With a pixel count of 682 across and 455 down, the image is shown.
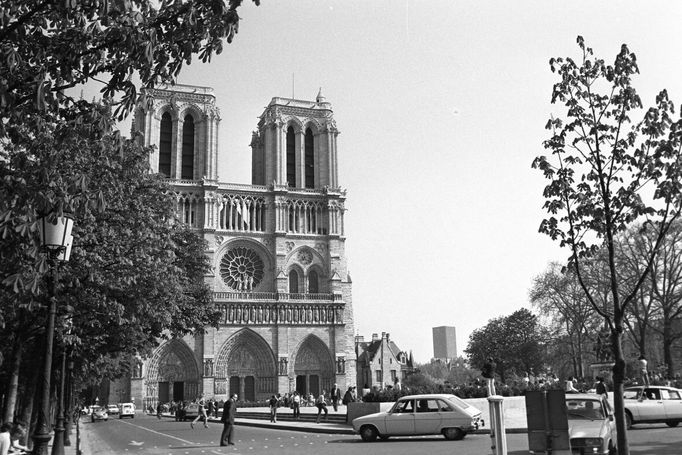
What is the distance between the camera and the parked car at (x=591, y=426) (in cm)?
1160

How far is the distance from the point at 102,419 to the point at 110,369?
13446 mm

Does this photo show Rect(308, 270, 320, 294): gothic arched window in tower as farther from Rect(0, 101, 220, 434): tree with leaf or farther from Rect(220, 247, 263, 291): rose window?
Rect(0, 101, 220, 434): tree with leaf

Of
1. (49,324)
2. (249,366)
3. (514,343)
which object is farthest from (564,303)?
(49,324)

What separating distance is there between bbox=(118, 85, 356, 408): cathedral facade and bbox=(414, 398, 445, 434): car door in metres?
41.9

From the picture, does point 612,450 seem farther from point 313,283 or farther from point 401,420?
point 313,283

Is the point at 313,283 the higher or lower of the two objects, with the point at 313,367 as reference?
higher

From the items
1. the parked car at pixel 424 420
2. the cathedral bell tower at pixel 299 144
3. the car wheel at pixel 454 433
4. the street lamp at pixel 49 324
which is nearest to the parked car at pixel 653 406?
the parked car at pixel 424 420

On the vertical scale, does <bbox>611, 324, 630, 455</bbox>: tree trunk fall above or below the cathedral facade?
below

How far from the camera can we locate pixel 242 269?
61.7 metres

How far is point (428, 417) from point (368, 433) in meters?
1.89

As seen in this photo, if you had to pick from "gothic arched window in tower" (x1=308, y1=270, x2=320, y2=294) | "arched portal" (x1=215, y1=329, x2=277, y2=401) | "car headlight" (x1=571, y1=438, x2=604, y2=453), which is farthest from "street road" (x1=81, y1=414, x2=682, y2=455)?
"gothic arched window in tower" (x1=308, y1=270, x2=320, y2=294)

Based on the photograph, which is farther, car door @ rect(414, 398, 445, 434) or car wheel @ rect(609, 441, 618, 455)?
car door @ rect(414, 398, 445, 434)

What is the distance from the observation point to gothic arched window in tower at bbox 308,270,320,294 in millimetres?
63691

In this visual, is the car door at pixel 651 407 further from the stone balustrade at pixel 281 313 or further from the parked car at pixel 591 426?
the stone balustrade at pixel 281 313
